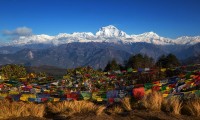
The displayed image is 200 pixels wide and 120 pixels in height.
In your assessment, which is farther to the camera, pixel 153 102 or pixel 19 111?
pixel 19 111

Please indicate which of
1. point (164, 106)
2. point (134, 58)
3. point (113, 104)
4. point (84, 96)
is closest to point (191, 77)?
point (164, 106)

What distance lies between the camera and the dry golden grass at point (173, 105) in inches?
319

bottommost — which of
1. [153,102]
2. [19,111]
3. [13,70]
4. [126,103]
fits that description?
[19,111]

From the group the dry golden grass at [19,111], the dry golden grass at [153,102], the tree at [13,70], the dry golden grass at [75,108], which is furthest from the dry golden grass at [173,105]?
the tree at [13,70]

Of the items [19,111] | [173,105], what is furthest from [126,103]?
[19,111]

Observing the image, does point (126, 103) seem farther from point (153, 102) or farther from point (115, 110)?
point (153, 102)

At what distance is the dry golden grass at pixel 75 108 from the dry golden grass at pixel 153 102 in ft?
4.51

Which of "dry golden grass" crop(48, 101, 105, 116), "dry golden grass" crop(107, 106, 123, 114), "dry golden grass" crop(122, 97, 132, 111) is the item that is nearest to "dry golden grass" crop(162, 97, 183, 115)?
"dry golden grass" crop(122, 97, 132, 111)

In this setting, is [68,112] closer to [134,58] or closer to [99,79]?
[99,79]

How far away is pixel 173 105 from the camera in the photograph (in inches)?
329

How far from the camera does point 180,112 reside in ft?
27.2

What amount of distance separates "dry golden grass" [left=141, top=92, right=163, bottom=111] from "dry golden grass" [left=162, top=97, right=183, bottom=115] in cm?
19

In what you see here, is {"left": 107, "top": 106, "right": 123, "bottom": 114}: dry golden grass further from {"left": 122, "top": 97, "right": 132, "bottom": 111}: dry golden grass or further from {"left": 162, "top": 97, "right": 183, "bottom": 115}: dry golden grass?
A: {"left": 162, "top": 97, "right": 183, "bottom": 115}: dry golden grass

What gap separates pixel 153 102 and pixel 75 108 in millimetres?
2530
